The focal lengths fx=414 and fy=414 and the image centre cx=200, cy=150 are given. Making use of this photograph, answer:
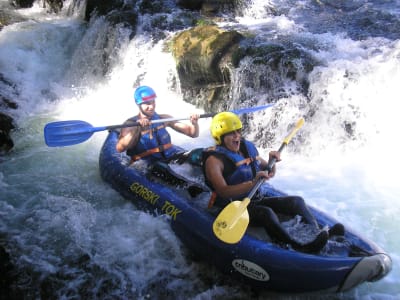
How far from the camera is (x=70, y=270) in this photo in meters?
3.55

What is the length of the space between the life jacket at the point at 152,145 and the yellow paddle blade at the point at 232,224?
5.36 ft

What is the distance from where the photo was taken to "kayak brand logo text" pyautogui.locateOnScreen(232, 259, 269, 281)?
10.1 feet

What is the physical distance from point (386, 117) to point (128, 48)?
17.7ft

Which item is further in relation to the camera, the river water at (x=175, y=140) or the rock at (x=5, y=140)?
the rock at (x=5, y=140)

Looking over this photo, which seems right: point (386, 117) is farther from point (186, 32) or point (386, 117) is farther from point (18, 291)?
point (18, 291)

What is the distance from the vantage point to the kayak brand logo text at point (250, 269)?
308 cm

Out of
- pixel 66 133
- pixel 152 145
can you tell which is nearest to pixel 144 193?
pixel 152 145

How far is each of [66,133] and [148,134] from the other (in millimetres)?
934

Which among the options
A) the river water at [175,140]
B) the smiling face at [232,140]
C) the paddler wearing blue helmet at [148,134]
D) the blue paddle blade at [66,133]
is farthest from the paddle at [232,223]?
the blue paddle blade at [66,133]

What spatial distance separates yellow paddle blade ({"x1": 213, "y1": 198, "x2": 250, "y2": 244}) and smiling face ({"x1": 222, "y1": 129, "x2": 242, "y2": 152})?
51 cm

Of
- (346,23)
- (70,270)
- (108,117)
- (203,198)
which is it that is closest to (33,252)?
(70,270)

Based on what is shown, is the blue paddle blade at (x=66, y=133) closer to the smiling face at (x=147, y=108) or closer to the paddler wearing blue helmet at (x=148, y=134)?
the paddler wearing blue helmet at (x=148, y=134)

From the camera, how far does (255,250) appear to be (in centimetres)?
312

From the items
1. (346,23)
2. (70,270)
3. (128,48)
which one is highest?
(346,23)
